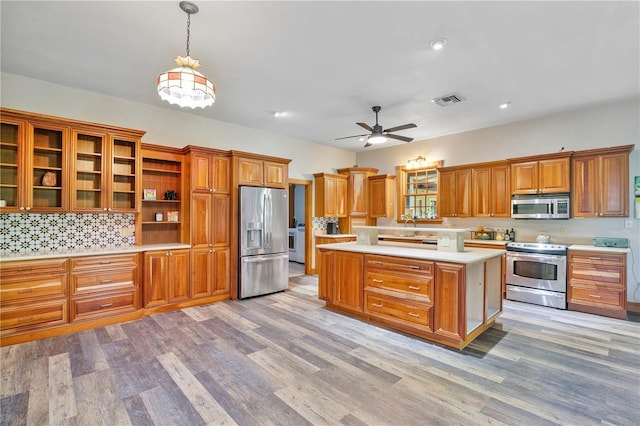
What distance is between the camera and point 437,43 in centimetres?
290

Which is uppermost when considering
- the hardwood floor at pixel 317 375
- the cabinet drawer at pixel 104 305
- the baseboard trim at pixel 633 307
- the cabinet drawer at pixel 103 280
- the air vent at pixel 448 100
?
the air vent at pixel 448 100

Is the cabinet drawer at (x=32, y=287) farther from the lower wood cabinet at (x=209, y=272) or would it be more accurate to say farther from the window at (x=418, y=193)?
the window at (x=418, y=193)

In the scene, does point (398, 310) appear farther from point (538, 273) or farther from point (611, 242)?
point (611, 242)

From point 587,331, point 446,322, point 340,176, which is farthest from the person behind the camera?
point 340,176

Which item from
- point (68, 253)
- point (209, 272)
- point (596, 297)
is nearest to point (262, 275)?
point (209, 272)

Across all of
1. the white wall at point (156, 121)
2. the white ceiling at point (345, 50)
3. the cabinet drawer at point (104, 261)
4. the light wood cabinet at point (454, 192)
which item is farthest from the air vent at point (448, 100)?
the cabinet drawer at point (104, 261)

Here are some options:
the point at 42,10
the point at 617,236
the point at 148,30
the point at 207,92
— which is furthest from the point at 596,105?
the point at 42,10

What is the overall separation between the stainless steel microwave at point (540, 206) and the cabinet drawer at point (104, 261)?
5.84 meters

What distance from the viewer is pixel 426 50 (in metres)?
3.05

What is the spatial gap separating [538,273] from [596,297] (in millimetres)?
695

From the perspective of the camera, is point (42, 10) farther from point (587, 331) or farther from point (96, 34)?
point (587, 331)

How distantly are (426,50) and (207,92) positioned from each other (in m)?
2.18

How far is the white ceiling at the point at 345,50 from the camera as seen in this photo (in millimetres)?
2484

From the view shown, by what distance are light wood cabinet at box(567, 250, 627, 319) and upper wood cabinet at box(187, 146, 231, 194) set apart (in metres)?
5.26
